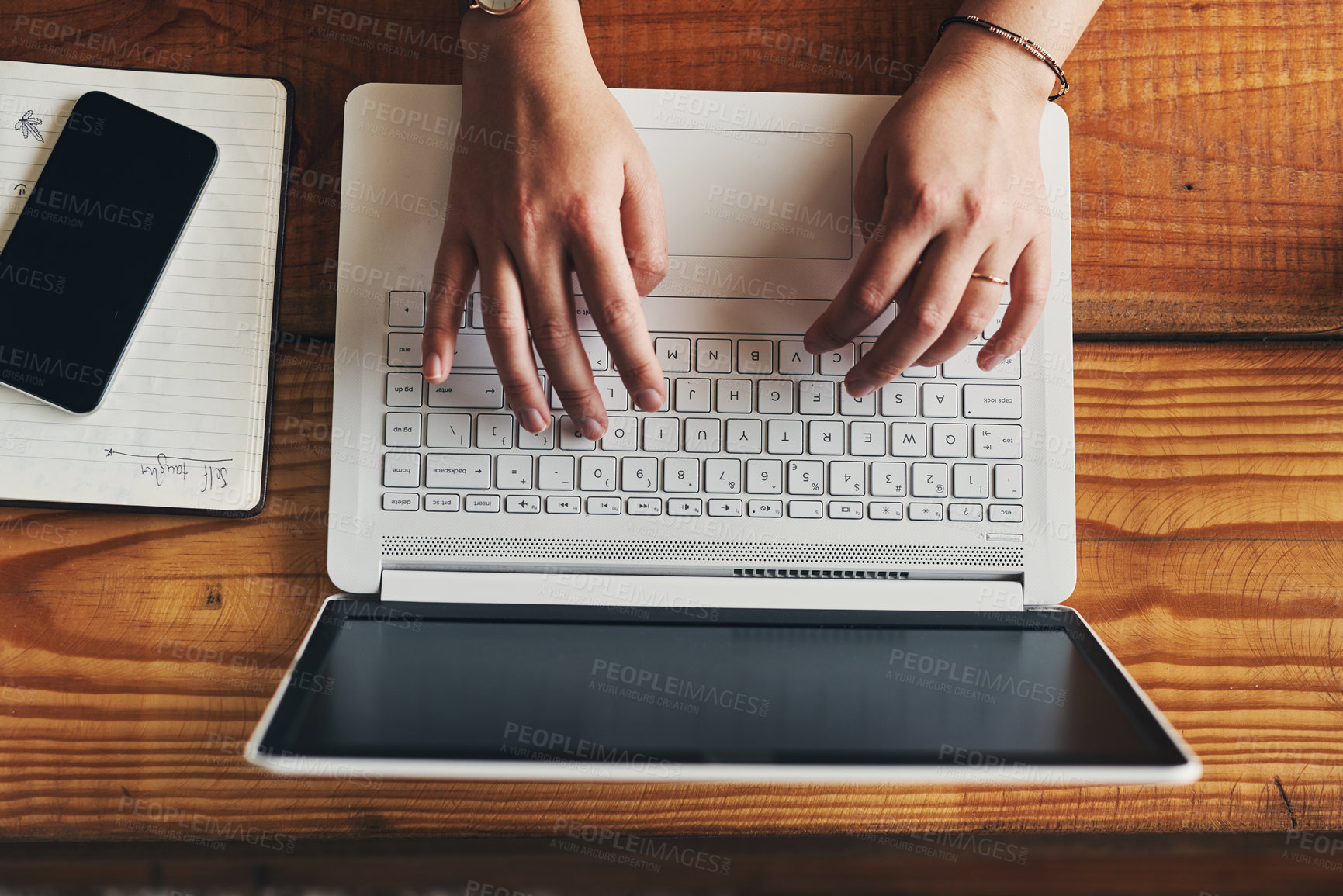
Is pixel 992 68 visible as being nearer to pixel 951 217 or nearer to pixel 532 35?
pixel 951 217

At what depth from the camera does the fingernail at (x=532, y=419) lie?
1.60ft

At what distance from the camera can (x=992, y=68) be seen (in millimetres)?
513

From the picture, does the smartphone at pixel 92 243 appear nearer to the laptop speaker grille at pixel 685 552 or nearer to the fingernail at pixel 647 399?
the laptop speaker grille at pixel 685 552

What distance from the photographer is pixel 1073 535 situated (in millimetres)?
514

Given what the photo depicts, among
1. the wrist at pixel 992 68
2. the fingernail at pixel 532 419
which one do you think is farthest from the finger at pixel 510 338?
the wrist at pixel 992 68

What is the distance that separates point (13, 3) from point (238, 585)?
1.55 ft

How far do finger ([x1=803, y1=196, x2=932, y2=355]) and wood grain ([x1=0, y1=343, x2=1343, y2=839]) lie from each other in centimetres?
18

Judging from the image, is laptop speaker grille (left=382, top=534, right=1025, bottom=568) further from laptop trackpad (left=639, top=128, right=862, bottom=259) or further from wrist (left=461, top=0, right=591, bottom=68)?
wrist (left=461, top=0, right=591, bottom=68)

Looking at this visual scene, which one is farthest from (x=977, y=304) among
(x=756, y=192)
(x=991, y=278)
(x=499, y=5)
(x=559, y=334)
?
(x=499, y=5)

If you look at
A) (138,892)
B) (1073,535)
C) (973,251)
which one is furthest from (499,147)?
(138,892)

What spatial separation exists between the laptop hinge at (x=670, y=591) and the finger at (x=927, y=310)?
0.14m

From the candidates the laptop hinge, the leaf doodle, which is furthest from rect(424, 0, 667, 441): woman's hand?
the leaf doodle

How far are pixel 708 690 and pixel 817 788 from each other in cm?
17

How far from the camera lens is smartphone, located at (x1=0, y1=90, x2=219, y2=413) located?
0.52 meters
